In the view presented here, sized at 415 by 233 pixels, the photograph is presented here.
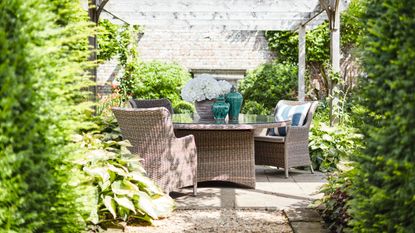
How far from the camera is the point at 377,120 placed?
235 cm

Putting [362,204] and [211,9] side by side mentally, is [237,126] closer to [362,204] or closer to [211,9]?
[362,204]

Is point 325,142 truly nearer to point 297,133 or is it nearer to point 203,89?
point 297,133

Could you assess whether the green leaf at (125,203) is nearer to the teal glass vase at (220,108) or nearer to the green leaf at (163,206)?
the green leaf at (163,206)

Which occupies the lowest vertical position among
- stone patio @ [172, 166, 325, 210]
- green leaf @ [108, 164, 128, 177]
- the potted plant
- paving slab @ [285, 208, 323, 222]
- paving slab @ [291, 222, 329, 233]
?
stone patio @ [172, 166, 325, 210]

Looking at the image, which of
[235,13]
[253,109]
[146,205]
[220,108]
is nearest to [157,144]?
[146,205]

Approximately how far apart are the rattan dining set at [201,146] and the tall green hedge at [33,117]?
2.17m

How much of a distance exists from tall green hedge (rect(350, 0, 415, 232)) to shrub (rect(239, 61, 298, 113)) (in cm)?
915

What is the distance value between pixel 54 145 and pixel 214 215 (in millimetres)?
2292

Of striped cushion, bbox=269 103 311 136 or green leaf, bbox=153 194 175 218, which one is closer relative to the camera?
green leaf, bbox=153 194 175 218

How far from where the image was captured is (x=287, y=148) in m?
6.03

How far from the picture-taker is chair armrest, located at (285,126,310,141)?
604 centimetres

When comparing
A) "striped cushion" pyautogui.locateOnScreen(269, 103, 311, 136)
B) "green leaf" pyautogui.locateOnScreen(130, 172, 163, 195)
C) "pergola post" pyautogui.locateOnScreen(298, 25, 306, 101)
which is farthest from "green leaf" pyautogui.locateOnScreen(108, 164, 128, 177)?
"pergola post" pyautogui.locateOnScreen(298, 25, 306, 101)

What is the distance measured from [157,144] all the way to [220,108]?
3.90 feet

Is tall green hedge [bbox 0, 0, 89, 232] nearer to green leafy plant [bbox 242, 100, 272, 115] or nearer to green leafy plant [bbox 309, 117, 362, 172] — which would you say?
green leafy plant [bbox 309, 117, 362, 172]
